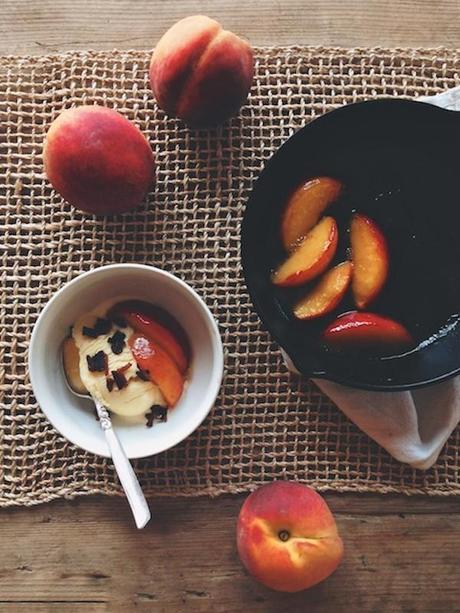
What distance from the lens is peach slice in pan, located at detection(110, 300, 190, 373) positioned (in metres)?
0.96

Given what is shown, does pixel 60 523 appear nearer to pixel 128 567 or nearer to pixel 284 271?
pixel 128 567

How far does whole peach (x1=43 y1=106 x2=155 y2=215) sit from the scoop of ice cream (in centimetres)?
16

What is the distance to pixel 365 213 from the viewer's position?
96 centimetres

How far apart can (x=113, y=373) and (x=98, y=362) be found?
0.08 feet

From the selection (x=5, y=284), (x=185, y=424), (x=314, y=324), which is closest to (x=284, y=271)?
(x=314, y=324)

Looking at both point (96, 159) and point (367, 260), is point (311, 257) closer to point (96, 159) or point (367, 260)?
point (367, 260)

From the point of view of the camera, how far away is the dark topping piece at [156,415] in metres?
0.97

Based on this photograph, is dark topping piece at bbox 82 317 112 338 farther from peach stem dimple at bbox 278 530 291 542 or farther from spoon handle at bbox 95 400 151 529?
peach stem dimple at bbox 278 530 291 542

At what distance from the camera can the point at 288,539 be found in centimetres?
94

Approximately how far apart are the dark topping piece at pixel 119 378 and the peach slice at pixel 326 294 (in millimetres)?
220

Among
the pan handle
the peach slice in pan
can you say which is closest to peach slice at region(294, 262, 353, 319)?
the peach slice in pan

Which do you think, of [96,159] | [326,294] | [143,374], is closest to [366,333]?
[326,294]

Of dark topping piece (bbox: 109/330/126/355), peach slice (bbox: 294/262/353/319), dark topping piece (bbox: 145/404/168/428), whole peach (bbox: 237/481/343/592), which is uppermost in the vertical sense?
peach slice (bbox: 294/262/353/319)

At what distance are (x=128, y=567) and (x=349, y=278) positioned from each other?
0.47 meters
